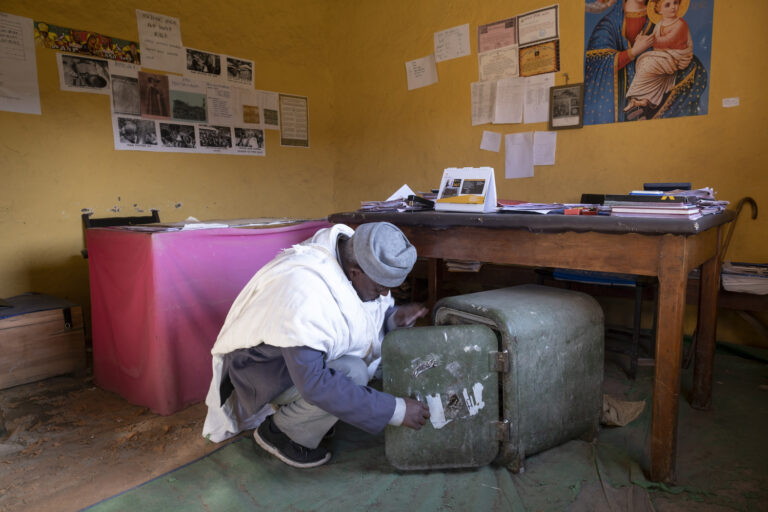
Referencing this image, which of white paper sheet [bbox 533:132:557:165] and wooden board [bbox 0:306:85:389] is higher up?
white paper sheet [bbox 533:132:557:165]

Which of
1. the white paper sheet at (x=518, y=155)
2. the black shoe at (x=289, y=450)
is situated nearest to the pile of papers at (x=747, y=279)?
the white paper sheet at (x=518, y=155)

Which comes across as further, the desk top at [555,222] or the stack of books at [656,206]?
the stack of books at [656,206]

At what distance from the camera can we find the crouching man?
1393 millimetres

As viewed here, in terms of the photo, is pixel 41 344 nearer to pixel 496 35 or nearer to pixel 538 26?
pixel 496 35

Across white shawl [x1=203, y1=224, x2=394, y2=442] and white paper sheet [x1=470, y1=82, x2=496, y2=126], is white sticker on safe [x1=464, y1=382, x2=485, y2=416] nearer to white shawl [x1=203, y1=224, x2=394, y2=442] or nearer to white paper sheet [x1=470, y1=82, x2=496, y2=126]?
white shawl [x1=203, y1=224, x2=394, y2=442]

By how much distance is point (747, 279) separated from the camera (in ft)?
8.04

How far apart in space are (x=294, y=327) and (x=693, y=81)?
2.85m

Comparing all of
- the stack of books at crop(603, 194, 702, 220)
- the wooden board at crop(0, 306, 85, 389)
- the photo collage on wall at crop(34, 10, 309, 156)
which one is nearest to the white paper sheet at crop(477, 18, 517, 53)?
the photo collage on wall at crop(34, 10, 309, 156)

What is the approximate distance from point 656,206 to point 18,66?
139 inches

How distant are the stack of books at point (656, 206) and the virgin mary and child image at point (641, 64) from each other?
61.9 inches

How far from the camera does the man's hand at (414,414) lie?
4.90 ft

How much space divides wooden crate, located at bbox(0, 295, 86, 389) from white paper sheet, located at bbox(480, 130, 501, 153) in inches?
117

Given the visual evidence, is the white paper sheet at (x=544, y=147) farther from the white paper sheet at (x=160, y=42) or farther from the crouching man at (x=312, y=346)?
the white paper sheet at (x=160, y=42)

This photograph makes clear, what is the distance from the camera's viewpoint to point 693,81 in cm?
279
